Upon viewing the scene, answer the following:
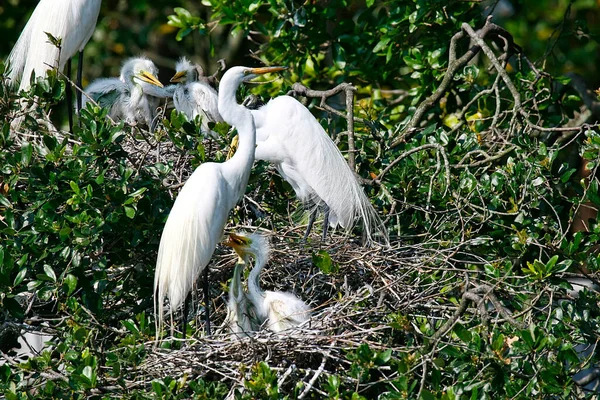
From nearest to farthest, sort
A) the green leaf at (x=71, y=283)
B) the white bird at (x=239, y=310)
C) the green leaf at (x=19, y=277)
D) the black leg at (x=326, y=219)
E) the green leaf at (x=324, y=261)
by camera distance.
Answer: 1. the green leaf at (x=19, y=277)
2. the green leaf at (x=71, y=283)
3. the green leaf at (x=324, y=261)
4. the white bird at (x=239, y=310)
5. the black leg at (x=326, y=219)

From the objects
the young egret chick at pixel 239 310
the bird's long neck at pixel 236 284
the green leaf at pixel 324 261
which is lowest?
the young egret chick at pixel 239 310

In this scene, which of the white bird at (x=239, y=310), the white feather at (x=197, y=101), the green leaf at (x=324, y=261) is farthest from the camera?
the white feather at (x=197, y=101)

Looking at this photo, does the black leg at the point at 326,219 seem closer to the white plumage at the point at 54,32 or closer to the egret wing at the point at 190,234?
the egret wing at the point at 190,234

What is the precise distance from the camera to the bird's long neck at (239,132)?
330 cm

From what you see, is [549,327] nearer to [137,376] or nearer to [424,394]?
[424,394]

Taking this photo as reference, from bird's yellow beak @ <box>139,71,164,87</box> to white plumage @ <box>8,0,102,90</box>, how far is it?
336 mm

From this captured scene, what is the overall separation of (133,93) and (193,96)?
→ 0.34 meters

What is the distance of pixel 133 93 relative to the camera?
4617 millimetres

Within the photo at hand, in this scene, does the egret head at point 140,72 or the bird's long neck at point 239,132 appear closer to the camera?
the bird's long neck at point 239,132

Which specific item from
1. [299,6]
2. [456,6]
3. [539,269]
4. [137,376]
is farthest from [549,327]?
[299,6]

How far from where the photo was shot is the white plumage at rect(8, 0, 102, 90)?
430 centimetres

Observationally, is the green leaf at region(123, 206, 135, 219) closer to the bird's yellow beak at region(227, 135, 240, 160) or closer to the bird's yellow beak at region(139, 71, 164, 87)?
the bird's yellow beak at region(227, 135, 240, 160)

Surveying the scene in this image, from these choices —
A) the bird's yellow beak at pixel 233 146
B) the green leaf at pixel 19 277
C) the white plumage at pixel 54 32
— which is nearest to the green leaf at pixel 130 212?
the green leaf at pixel 19 277

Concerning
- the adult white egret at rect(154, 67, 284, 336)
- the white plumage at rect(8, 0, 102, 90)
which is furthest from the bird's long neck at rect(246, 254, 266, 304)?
the white plumage at rect(8, 0, 102, 90)
